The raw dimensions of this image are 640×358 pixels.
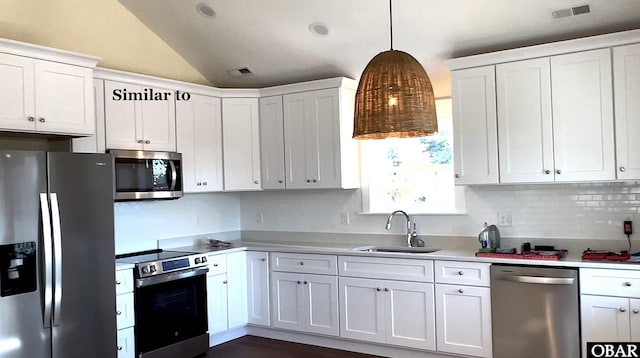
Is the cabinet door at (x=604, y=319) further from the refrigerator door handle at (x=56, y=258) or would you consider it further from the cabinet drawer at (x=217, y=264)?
the refrigerator door handle at (x=56, y=258)

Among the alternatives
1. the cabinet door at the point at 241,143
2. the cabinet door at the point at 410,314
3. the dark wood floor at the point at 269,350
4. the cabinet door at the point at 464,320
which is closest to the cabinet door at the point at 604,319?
the cabinet door at the point at 464,320

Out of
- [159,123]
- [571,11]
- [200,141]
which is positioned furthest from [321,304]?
[571,11]

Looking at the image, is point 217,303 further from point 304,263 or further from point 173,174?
point 173,174

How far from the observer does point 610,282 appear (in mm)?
3521

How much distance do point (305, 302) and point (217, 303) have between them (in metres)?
0.78

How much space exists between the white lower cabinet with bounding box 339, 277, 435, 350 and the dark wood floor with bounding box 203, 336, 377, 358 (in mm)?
204

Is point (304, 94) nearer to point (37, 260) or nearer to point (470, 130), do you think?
point (470, 130)

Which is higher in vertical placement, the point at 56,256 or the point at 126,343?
the point at 56,256

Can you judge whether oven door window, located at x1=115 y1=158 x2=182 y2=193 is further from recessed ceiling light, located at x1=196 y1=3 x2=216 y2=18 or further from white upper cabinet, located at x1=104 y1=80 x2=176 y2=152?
recessed ceiling light, located at x1=196 y1=3 x2=216 y2=18

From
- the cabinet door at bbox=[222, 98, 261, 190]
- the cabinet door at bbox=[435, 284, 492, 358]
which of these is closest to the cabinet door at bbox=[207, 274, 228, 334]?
the cabinet door at bbox=[222, 98, 261, 190]

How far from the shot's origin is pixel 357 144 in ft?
16.9

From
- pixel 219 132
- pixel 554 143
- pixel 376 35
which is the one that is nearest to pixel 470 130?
pixel 554 143

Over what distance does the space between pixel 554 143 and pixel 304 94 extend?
2231mm

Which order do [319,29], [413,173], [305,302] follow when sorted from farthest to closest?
1. [413,173]
2. [305,302]
3. [319,29]
